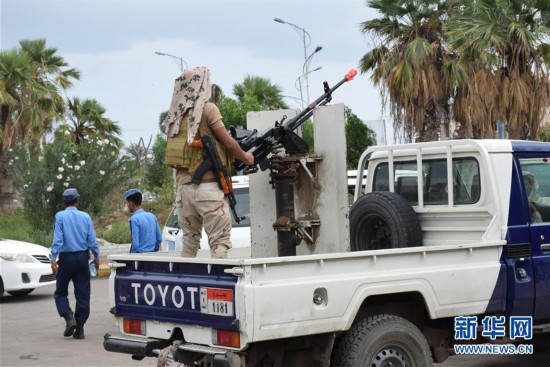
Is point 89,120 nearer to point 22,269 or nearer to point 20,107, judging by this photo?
point 20,107

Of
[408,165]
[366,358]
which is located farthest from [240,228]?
[366,358]

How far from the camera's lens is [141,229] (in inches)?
453

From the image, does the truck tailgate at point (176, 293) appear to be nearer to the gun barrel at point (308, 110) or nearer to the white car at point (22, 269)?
the gun barrel at point (308, 110)

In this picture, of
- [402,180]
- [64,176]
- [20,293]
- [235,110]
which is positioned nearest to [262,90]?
[235,110]

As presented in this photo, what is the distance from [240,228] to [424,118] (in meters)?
12.7

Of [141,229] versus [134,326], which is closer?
[134,326]

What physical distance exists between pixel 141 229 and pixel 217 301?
5621mm

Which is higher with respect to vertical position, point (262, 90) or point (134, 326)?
point (262, 90)

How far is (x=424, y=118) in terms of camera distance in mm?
24484

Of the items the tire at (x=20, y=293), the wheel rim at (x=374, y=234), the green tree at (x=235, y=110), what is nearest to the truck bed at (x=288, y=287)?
the wheel rim at (x=374, y=234)

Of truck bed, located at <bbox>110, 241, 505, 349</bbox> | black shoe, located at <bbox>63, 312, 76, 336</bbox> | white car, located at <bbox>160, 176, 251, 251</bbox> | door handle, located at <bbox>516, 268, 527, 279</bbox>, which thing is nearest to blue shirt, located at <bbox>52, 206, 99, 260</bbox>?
black shoe, located at <bbox>63, 312, 76, 336</bbox>

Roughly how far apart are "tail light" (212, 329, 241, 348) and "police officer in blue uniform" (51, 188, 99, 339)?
5.40 m

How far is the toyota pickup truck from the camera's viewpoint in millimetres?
5965

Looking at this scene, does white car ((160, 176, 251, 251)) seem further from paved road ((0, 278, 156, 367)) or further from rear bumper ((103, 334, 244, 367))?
rear bumper ((103, 334, 244, 367))
